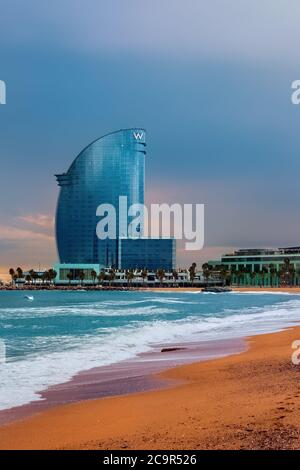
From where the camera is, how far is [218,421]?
33.2 feet

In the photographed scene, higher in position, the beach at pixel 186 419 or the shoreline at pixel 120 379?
the beach at pixel 186 419

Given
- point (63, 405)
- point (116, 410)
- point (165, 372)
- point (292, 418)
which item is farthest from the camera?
point (165, 372)

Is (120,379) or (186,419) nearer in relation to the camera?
(186,419)

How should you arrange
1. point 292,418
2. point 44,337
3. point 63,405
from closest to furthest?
1. point 292,418
2. point 63,405
3. point 44,337

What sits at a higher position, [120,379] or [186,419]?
[186,419]

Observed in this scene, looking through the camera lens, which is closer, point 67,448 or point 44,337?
point 67,448

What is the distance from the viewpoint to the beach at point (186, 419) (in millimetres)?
8961

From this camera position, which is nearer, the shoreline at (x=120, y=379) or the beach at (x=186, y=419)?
the beach at (x=186, y=419)

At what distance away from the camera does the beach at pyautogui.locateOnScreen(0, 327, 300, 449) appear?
896cm

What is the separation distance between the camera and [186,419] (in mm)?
10508

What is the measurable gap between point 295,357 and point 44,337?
1685cm

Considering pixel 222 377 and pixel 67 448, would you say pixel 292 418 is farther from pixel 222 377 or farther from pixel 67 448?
pixel 222 377

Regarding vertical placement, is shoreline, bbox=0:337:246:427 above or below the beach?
below

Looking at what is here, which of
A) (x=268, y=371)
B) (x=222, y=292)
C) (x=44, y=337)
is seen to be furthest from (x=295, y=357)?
(x=222, y=292)
